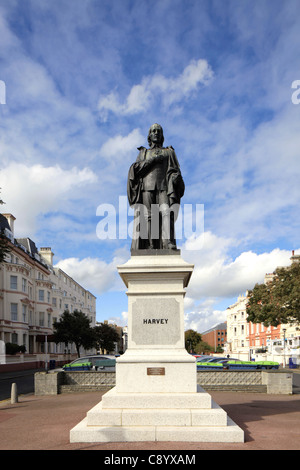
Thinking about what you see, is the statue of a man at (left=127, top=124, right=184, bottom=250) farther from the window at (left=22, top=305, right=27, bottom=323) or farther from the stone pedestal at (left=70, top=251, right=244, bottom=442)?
the window at (left=22, top=305, right=27, bottom=323)

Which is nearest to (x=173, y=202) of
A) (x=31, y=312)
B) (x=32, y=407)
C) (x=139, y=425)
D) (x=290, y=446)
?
(x=139, y=425)

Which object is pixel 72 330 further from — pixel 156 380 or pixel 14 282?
pixel 156 380

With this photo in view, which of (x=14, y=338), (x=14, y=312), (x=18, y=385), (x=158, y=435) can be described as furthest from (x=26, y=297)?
(x=158, y=435)

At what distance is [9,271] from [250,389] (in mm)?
38632

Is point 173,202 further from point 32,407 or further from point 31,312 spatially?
point 31,312

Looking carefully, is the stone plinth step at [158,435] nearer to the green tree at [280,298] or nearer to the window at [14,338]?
the green tree at [280,298]

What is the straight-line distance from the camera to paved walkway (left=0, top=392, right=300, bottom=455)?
22.7ft

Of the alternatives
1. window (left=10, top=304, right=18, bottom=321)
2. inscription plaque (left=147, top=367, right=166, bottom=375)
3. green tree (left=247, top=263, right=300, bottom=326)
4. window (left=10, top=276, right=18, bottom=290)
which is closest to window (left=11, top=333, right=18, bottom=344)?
window (left=10, top=304, right=18, bottom=321)

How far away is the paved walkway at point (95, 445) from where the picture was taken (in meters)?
6.92

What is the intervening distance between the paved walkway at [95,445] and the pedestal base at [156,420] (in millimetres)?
157

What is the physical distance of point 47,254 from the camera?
7662 centimetres

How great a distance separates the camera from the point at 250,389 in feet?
57.9

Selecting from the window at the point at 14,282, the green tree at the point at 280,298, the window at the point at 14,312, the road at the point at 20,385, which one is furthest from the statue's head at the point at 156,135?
the window at the point at 14,312

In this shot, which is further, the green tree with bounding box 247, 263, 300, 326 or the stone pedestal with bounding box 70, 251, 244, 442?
the green tree with bounding box 247, 263, 300, 326
